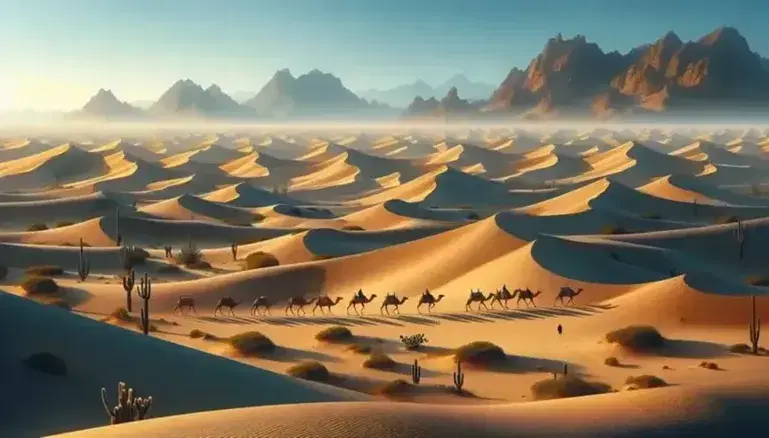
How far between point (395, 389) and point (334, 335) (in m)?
6.12

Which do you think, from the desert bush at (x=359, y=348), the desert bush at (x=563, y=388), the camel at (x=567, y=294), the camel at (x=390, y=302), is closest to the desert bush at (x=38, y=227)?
the camel at (x=390, y=302)

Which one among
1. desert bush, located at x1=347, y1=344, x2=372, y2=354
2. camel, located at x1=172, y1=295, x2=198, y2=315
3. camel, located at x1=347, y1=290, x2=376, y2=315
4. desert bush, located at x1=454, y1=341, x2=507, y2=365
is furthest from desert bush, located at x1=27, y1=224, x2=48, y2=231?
desert bush, located at x1=454, y1=341, x2=507, y2=365

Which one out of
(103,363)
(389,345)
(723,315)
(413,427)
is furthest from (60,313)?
(723,315)

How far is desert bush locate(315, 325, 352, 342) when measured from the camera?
2539cm

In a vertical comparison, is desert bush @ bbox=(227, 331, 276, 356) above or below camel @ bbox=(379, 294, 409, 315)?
above

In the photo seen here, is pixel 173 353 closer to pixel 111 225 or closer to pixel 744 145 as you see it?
pixel 111 225

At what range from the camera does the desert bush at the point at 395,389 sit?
19.5 meters

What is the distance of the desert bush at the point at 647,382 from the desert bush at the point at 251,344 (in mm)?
9360

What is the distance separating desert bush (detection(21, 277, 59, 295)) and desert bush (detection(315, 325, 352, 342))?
1155cm

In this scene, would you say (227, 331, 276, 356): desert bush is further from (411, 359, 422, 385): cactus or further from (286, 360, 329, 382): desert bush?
(411, 359, 422, 385): cactus

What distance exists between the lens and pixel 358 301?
1200 inches

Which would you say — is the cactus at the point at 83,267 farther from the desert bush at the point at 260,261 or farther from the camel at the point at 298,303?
the camel at the point at 298,303

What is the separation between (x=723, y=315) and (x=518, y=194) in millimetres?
50646

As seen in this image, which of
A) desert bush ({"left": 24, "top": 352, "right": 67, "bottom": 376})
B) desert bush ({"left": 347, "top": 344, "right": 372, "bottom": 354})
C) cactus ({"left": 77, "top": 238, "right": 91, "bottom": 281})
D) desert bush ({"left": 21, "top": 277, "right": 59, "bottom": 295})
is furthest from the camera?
cactus ({"left": 77, "top": 238, "right": 91, "bottom": 281})
